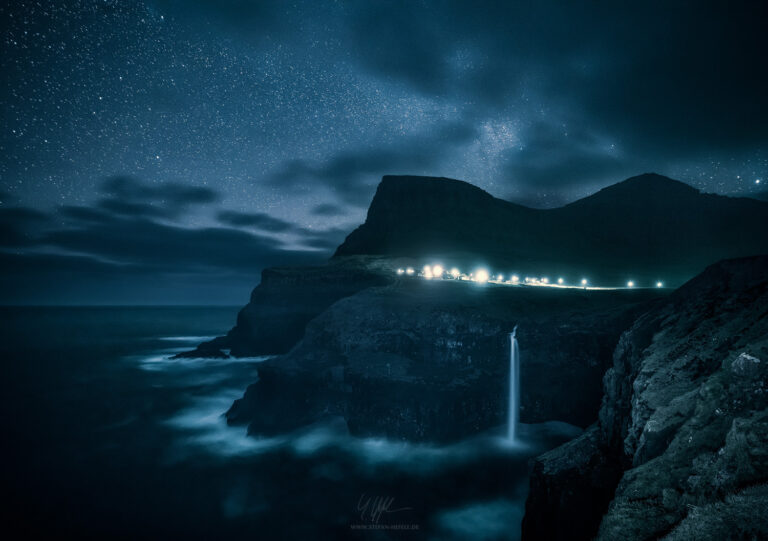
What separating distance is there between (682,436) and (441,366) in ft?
76.4

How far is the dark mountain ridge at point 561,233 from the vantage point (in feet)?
279

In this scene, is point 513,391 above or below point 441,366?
below

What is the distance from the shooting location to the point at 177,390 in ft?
158

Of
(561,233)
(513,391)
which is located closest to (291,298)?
(513,391)

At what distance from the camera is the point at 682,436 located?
20.0ft

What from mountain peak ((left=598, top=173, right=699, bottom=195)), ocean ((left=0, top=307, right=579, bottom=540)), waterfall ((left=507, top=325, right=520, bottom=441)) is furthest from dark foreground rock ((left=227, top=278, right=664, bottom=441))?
mountain peak ((left=598, top=173, right=699, bottom=195))

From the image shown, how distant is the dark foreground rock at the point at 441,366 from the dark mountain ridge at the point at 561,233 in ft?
141

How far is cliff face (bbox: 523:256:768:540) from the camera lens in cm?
428

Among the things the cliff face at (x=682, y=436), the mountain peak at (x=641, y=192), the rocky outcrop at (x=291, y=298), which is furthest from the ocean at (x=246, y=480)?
the mountain peak at (x=641, y=192)

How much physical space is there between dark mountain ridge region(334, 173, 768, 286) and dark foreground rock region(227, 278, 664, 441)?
4312cm

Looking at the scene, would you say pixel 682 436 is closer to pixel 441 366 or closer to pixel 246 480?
pixel 441 366

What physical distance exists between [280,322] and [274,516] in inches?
1818

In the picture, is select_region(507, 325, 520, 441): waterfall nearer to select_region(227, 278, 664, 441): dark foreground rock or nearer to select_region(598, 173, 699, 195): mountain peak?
select_region(227, 278, 664, 441): dark foreground rock

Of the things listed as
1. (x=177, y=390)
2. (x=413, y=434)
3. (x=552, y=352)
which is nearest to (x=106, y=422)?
(x=177, y=390)
